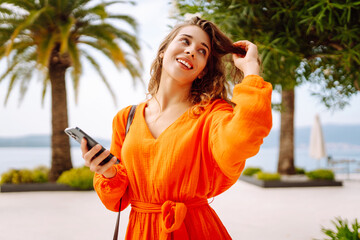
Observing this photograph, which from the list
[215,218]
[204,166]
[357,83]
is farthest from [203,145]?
[357,83]

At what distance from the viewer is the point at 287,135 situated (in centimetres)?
1123

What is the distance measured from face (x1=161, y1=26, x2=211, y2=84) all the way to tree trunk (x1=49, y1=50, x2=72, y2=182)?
32.1 ft

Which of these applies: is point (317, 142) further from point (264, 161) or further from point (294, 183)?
point (264, 161)

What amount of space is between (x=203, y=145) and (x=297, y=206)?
7.06 meters

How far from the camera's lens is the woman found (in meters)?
1.31

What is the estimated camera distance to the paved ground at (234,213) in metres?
5.69

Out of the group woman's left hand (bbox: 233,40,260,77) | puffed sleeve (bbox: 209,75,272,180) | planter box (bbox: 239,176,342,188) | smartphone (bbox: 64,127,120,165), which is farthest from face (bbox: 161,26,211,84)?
planter box (bbox: 239,176,342,188)

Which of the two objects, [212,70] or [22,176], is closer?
[212,70]

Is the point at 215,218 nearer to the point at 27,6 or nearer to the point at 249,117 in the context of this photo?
the point at 249,117

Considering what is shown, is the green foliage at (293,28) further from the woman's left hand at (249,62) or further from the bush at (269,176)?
the bush at (269,176)

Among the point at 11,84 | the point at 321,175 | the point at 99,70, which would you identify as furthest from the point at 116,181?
the point at 11,84

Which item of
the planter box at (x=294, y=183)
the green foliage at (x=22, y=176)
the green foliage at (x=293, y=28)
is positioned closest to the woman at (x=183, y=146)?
the green foliage at (x=293, y=28)

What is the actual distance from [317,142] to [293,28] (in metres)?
11.0

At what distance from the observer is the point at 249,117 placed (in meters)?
1.14
